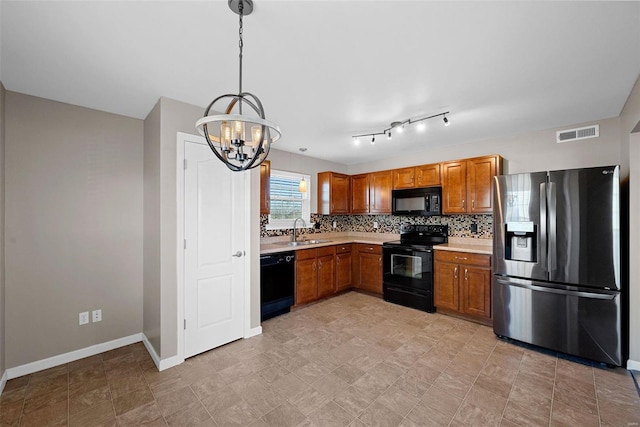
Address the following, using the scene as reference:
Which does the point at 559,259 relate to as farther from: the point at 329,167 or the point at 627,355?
the point at 329,167

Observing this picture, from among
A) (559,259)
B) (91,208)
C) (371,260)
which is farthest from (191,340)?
(559,259)

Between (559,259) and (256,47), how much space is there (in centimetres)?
336

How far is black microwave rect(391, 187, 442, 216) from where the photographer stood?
4082mm

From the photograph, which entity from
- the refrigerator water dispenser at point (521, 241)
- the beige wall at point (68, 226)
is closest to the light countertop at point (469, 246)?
the refrigerator water dispenser at point (521, 241)

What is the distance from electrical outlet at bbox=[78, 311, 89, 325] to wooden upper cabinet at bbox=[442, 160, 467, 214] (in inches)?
179

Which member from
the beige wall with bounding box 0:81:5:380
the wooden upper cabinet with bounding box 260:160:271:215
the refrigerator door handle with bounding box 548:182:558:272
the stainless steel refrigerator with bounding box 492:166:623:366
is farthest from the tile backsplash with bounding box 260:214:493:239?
the beige wall with bounding box 0:81:5:380

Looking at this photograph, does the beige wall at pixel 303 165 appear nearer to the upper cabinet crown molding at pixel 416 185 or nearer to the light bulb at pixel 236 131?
the upper cabinet crown molding at pixel 416 185

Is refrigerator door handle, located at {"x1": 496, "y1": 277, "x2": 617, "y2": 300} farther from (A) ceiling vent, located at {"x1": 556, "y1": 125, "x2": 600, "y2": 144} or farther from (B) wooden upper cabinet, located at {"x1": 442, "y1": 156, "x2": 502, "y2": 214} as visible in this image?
(A) ceiling vent, located at {"x1": 556, "y1": 125, "x2": 600, "y2": 144}

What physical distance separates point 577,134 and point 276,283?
4.19 meters

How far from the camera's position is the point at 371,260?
4594mm

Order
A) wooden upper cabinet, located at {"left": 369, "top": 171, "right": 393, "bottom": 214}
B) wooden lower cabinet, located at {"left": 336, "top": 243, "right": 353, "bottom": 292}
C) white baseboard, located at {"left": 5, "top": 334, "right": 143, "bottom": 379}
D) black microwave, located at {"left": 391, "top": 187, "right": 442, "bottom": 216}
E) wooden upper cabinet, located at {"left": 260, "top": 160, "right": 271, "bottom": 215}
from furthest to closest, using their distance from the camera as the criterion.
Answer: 1. wooden upper cabinet, located at {"left": 369, "top": 171, "right": 393, "bottom": 214}
2. wooden lower cabinet, located at {"left": 336, "top": 243, "right": 353, "bottom": 292}
3. black microwave, located at {"left": 391, "top": 187, "right": 442, "bottom": 216}
4. wooden upper cabinet, located at {"left": 260, "top": 160, "right": 271, "bottom": 215}
5. white baseboard, located at {"left": 5, "top": 334, "right": 143, "bottom": 379}

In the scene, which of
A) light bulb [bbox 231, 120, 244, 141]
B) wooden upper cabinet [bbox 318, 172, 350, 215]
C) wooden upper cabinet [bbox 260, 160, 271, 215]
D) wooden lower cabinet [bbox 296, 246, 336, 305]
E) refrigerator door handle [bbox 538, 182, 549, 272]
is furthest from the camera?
wooden upper cabinet [bbox 318, 172, 350, 215]

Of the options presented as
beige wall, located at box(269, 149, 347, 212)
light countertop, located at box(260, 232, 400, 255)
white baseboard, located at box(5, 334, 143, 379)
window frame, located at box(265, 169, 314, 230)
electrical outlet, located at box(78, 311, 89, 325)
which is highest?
beige wall, located at box(269, 149, 347, 212)

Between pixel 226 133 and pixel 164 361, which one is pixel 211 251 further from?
pixel 226 133
